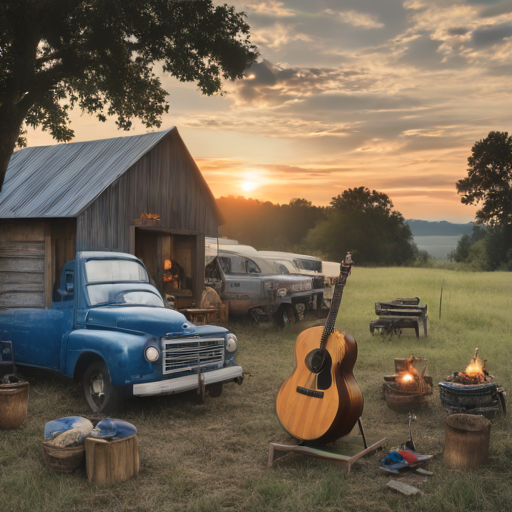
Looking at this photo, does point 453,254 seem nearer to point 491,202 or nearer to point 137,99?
point 491,202

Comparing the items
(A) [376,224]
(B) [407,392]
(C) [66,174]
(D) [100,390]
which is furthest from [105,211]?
(A) [376,224]

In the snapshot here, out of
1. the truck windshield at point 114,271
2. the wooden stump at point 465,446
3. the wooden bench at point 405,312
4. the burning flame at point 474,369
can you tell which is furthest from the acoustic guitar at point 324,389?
the wooden bench at point 405,312

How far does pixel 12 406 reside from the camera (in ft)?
20.8

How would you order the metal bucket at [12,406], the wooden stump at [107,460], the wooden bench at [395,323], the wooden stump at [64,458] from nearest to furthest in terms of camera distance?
1. the wooden stump at [107,460]
2. the wooden stump at [64,458]
3. the metal bucket at [12,406]
4. the wooden bench at [395,323]

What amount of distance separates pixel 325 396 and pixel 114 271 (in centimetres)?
411

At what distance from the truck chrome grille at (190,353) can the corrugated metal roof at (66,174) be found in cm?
578

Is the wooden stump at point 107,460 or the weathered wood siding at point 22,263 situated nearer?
the wooden stump at point 107,460

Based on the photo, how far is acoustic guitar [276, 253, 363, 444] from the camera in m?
5.36

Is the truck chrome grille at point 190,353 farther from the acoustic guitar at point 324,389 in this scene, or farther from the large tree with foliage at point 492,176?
the large tree with foliage at point 492,176

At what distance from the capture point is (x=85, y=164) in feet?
45.4

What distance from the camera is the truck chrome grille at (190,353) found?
267 inches

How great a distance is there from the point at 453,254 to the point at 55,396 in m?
67.4

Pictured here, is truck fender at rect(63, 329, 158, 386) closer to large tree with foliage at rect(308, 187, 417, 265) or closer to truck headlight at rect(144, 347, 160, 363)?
truck headlight at rect(144, 347, 160, 363)

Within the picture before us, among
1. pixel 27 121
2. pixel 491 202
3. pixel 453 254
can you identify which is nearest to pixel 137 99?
pixel 27 121
